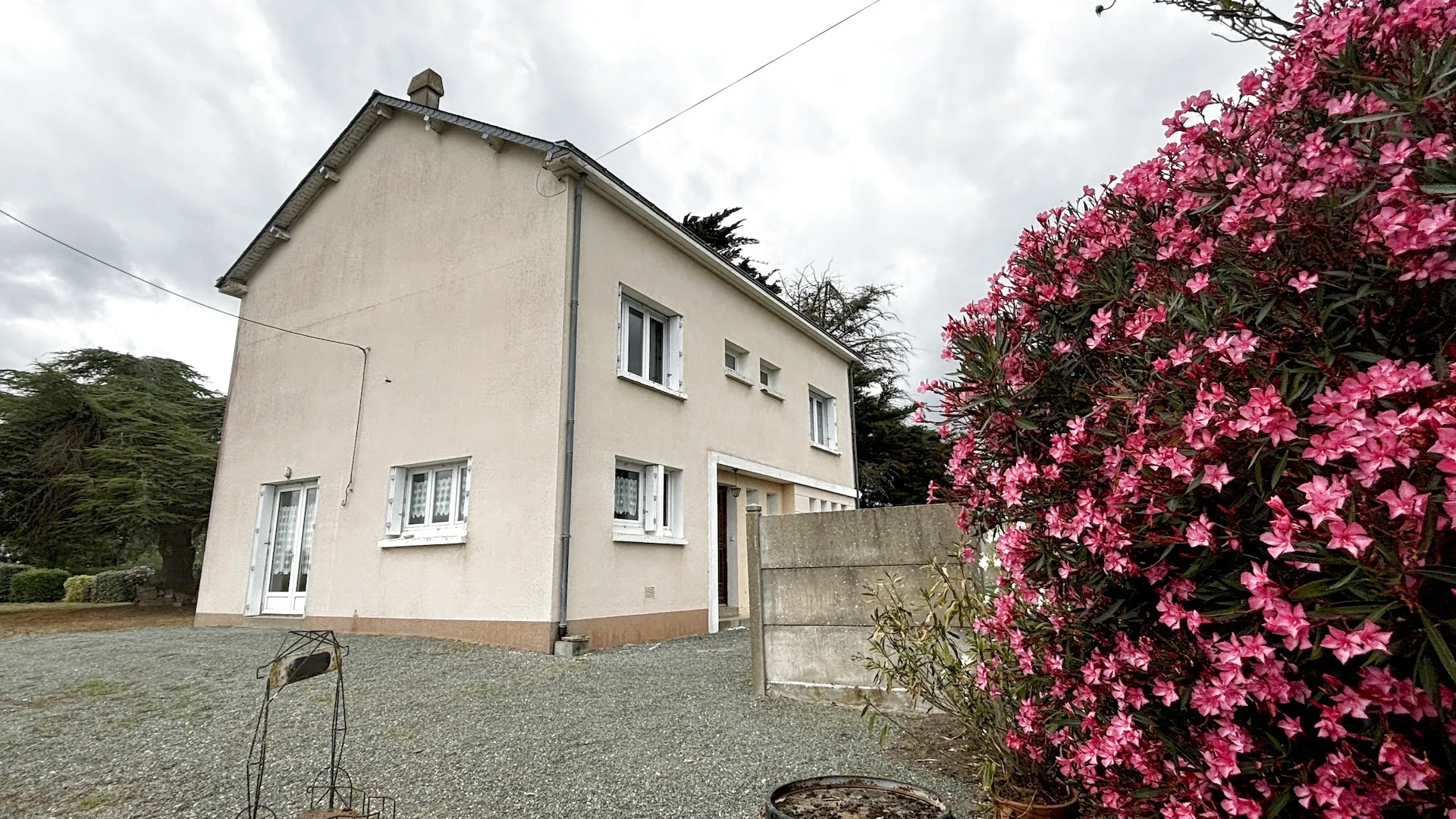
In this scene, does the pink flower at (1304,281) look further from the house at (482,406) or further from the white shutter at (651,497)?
the white shutter at (651,497)

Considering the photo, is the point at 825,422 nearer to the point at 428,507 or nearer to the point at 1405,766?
the point at 428,507

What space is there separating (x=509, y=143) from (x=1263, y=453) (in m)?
9.15

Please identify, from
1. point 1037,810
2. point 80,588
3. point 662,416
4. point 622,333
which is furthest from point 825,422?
point 80,588

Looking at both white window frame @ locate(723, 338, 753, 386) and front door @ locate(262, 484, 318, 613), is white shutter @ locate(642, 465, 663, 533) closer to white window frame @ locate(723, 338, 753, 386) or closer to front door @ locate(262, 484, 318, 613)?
white window frame @ locate(723, 338, 753, 386)

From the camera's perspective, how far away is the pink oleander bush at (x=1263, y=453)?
1332 mm

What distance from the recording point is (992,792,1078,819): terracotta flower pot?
2.53 m

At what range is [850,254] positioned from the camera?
2319 cm

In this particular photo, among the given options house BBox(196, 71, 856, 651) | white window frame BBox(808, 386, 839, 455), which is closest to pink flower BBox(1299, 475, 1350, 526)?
house BBox(196, 71, 856, 651)

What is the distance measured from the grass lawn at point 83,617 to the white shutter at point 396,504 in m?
5.56

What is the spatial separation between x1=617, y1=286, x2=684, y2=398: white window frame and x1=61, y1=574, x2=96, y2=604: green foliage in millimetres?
18526

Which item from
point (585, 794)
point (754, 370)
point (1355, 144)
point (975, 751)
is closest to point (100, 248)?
point (754, 370)

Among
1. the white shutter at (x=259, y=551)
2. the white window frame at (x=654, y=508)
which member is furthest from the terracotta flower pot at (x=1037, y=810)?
the white shutter at (x=259, y=551)

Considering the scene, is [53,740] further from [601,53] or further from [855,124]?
[855,124]

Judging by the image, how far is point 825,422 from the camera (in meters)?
15.1
